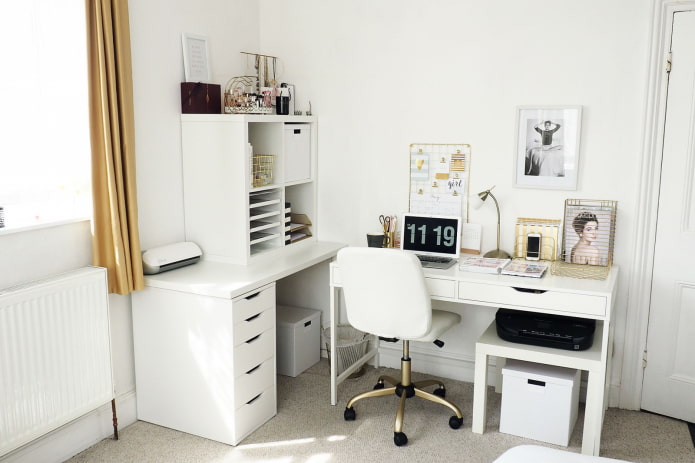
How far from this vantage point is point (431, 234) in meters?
3.37

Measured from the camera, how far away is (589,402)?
274 centimetres

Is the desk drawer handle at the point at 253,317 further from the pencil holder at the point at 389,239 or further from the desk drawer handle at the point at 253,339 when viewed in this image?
the pencil holder at the point at 389,239

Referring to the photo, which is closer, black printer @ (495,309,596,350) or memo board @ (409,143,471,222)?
black printer @ (495,309,596,350)

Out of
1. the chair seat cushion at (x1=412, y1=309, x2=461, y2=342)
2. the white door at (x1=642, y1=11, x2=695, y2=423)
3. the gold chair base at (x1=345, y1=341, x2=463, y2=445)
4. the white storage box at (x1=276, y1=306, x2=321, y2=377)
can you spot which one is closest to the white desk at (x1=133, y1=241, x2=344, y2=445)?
the gold chair base at (x1=345, y1=341, x2=463, y2=445)

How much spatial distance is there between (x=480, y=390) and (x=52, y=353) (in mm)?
1862

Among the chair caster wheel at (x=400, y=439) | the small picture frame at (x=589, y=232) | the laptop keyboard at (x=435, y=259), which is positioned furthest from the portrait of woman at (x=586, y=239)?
the chair caster wheel at (x=400, y=439)

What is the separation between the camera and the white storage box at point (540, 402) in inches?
112

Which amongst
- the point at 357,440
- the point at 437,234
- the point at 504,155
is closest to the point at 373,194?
the point at 437,234

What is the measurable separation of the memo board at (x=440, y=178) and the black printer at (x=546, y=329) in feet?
2.33

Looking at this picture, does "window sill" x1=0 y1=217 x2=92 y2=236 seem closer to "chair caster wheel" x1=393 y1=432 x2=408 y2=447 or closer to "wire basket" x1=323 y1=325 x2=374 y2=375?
"wire basket" x1=323 y1=325 x2=374 y2=375

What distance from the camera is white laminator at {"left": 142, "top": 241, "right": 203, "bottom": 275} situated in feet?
9.76

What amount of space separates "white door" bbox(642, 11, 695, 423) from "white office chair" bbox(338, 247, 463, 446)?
1.05m

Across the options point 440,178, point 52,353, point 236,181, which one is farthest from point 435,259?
point 52,353

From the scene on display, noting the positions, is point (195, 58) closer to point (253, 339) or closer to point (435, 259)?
point (253, 339)
